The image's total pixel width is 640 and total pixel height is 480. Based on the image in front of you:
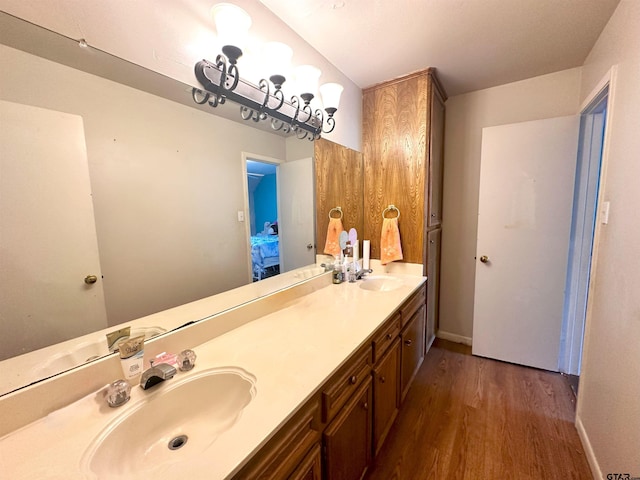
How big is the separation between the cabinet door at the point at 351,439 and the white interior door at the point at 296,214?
32.1 inches

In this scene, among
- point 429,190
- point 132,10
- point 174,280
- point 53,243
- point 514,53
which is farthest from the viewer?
point 429,190

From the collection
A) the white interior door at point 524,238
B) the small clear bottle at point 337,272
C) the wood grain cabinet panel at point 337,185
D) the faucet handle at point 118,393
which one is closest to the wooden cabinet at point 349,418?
the faucet handle at point 118,393

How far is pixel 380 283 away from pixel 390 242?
1.20 ft

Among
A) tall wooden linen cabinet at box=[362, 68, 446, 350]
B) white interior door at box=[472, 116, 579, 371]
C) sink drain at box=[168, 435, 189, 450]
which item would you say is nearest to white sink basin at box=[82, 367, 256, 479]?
sink drain at box=[168, 435, 189, 450]

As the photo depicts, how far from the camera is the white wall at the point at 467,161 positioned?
219 centimetres

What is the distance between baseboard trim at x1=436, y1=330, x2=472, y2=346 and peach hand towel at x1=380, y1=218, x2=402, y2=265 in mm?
1198

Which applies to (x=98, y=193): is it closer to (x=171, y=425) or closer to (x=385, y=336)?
(x=171, y=425)

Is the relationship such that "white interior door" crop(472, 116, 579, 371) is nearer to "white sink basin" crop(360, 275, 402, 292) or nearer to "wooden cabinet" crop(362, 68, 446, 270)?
"wooden cabinet" crop(362, 68, 446, 270)

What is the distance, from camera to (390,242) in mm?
2227

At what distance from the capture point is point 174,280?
1.08 meters

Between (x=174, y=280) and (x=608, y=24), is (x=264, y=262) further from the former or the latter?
(x=608, y=24)

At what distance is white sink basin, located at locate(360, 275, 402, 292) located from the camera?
6.71 ft

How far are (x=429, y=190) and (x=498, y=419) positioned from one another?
1664 mm

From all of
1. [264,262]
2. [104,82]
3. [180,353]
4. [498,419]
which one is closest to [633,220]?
[498,419]
